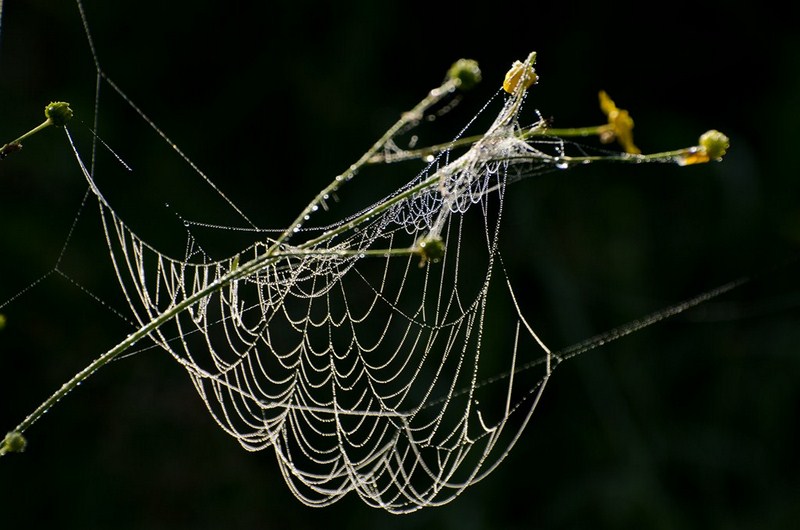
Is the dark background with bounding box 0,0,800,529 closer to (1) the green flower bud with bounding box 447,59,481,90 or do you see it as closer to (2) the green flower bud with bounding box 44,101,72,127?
(2) the green flower bud with bounding box 44,101,72,127

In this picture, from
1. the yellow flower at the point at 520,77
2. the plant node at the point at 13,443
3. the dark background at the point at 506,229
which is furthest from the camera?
the dark background at the point at 506,229

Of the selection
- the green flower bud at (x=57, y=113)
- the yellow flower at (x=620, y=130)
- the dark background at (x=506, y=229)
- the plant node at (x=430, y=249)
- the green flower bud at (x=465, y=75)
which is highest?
the dark background at (x=506, y=229)

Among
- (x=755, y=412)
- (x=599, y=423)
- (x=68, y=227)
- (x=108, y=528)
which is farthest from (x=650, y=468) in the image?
(x=68, y=227)

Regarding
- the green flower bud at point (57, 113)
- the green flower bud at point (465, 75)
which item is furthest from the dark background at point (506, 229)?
the green flower bud at point (465, 75)

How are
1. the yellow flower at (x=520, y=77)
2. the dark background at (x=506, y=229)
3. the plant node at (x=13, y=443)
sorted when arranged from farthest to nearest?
the dark background at (x=506, y=229) → the yellow flower at (x=520, y=77) → the plant node at (x=13, y=443)

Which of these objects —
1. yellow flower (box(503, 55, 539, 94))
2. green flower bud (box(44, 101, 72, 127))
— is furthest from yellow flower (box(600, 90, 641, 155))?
green flower bud (box(44, 101, 72, 127))

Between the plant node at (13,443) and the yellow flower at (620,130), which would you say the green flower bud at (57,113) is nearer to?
the plant node at (13,443)

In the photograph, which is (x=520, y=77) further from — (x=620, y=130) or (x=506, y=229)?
(x=506, y=229)

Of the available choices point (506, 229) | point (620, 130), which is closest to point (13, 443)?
point (620, 130)

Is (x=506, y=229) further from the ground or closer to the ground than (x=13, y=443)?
further from the ground
